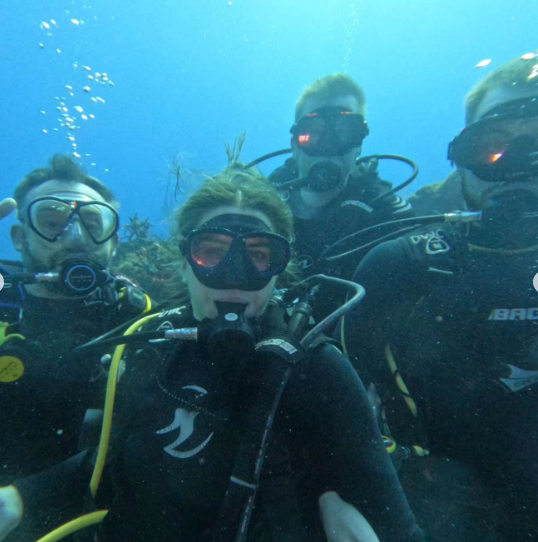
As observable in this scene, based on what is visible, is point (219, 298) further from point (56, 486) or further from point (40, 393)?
point (40, 393)

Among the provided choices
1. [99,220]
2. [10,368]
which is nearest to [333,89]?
[99,220]

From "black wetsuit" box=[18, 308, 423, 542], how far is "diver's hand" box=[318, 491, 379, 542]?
4 centimetres

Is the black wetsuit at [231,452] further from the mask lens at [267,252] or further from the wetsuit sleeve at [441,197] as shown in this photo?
the wetsuit sleeve at [441,197]

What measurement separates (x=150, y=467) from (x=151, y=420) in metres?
0.24

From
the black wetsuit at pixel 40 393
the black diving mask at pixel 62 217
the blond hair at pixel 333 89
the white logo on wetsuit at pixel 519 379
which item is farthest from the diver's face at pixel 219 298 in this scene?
the blond hair at pixel 333 89

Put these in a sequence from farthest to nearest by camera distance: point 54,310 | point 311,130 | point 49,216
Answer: point 311,130, point 49,216, point 54,310

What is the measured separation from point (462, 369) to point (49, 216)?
3655mm

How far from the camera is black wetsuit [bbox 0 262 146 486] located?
2.58 m

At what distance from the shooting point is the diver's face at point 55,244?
3090 millimetres

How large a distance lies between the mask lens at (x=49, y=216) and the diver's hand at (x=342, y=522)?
2.96 m

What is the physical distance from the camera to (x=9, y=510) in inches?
72.0

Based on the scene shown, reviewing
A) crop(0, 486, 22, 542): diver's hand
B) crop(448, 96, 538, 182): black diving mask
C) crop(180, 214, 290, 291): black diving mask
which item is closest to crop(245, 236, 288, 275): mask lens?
crop(180, 214, 290, 291): black diving mask

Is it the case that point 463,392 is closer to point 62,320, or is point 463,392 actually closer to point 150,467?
point 150,467

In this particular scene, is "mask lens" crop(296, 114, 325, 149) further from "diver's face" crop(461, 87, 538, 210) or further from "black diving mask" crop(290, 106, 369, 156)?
"diver's face" crop(461, 87, 538, 210)
